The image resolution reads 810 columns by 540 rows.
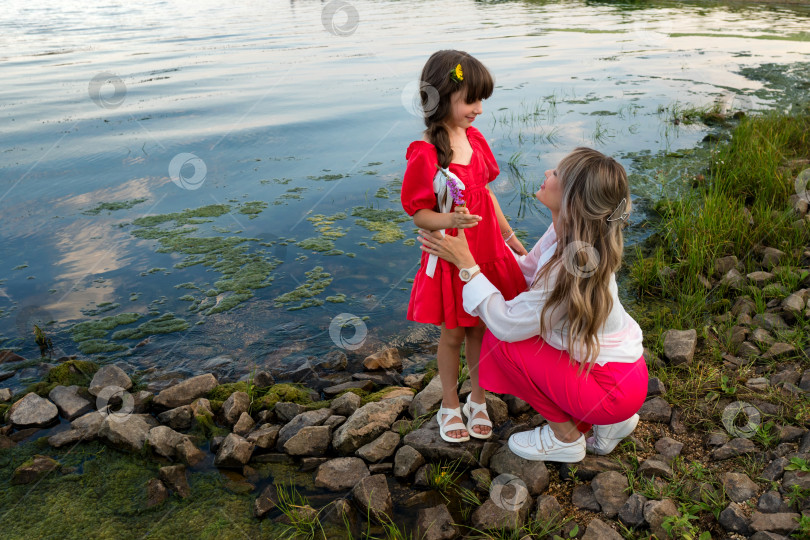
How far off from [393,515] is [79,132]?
9.35 meters

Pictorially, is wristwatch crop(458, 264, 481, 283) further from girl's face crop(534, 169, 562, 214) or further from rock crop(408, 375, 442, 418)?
rock crop(408, 375, 442, 418)

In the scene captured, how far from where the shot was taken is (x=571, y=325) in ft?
8.45

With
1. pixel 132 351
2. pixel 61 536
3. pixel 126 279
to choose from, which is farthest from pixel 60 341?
pixel 61 536

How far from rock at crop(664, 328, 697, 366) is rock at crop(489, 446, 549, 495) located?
1274mm

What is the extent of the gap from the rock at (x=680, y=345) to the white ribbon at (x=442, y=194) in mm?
1659

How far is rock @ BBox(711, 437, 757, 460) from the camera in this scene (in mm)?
2783

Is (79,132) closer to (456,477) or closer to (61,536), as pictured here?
(61,536)

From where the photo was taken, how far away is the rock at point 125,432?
3.31 m

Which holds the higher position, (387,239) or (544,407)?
(544,407)

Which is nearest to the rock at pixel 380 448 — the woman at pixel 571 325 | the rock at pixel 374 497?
the rock at pixel 374 497

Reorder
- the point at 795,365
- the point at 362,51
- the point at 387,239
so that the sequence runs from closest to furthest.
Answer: the point at 795,365 → the point at 387,239 → the point at 362,51

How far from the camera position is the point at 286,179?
25.1ft

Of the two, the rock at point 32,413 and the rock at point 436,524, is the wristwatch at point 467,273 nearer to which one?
the rock at point 436,524

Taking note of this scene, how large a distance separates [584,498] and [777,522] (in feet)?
2.39
